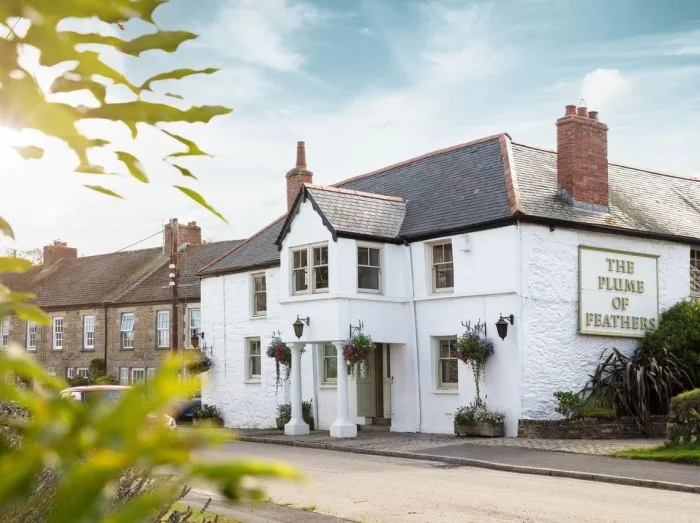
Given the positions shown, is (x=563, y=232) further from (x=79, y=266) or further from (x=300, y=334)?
(x=79, y=266)

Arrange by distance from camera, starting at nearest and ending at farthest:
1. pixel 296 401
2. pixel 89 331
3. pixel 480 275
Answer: pixel 480 275 < pixel 296 401 < pixel 89 331

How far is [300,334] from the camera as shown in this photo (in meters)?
25.2

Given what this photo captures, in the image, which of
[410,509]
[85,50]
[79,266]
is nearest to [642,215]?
[410,509]

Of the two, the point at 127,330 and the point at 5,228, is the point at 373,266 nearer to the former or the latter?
the point at 127,330

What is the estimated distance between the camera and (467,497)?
13.4 meters

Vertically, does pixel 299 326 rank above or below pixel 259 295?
below

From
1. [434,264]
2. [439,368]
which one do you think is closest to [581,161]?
[434,264]

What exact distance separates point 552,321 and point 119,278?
90.5 feet

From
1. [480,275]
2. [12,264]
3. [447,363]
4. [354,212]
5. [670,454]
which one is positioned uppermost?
[354,212]

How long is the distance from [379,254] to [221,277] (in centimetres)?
834

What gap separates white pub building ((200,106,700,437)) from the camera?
2322 cm

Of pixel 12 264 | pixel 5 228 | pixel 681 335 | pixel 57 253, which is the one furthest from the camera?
pixel 57 253

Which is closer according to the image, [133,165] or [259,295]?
[133,165]

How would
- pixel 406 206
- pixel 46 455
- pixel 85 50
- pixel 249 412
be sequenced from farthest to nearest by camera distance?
pixel 249 412, pixel 406 206, pixel 85 50, pixel 46 455
